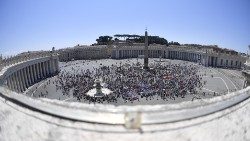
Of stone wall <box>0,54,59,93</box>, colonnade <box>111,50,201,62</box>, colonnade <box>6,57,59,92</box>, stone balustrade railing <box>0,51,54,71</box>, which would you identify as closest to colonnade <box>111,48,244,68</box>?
colonnade <box>111,50,201,62</box>

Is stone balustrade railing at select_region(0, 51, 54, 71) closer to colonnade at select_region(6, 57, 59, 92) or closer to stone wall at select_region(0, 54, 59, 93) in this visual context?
stone wall at select_region(0, 54, 59, 93)

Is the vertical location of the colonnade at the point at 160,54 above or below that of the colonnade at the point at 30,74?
above

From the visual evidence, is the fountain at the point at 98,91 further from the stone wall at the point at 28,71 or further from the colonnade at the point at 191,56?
the colonnade at the point at 191,56

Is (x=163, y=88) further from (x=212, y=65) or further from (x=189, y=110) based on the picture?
(x=212, y=65)

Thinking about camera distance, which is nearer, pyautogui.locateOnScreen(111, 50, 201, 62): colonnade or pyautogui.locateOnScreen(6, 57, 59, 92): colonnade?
pyautogui.locateOnScreen(6, 57, 59, 92): colonnade

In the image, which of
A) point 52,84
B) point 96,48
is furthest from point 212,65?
point 52,84

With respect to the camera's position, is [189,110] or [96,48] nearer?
[189,110]

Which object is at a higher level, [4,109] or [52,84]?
[4,109]

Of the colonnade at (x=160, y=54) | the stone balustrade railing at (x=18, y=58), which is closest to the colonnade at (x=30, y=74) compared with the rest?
the stone balustrade railing at (x=18, y=58)

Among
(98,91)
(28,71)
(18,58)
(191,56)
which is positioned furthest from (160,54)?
(98,91)
